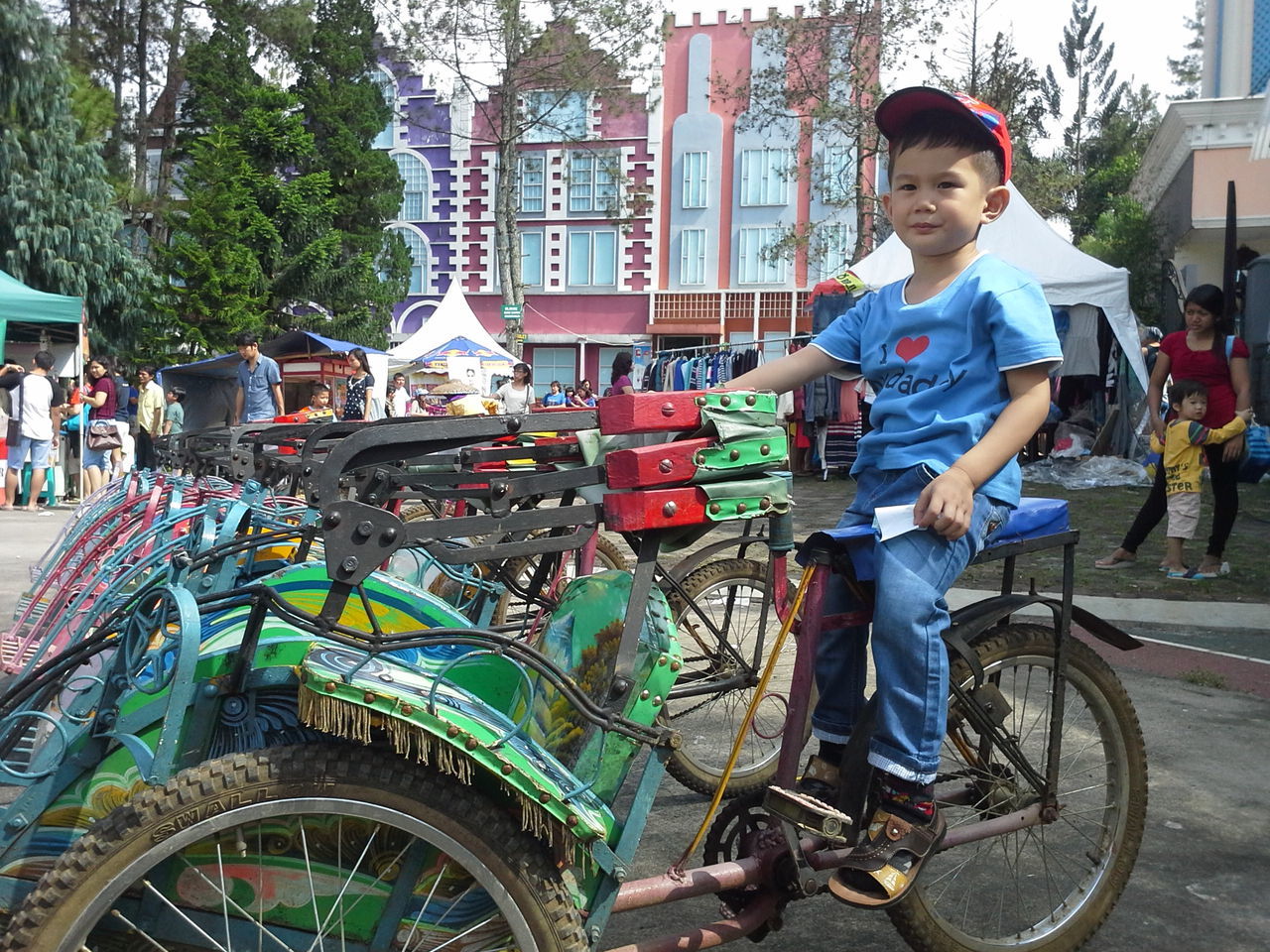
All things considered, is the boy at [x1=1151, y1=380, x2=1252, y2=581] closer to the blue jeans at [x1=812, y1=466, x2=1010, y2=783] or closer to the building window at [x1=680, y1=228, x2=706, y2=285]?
the blue jeans at [x1=812, y1=466, x2=1010, y2=783]

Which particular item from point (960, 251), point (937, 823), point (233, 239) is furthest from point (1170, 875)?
point (233, 239)

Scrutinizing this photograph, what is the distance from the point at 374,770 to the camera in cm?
180

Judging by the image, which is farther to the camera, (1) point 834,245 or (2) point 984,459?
(1) point 834,245

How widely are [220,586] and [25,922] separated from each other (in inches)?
69.1

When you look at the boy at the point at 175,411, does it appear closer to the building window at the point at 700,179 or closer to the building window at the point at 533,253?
the building window at the point at 533,253

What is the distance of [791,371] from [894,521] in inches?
20.8

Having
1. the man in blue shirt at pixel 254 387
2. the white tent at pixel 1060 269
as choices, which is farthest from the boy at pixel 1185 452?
the man in blue shirt at pixel 254 387

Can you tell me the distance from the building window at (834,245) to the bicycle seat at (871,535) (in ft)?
111

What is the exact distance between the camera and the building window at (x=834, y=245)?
3672 centimetres

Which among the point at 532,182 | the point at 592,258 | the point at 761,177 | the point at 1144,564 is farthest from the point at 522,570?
the point at 532,182

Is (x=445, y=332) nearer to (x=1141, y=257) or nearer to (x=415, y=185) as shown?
(x=1141, y=257)

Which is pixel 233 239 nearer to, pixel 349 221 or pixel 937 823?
pixel 349 221

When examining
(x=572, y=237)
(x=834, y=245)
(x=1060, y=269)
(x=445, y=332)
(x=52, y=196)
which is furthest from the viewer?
A: (x=572, y=237)

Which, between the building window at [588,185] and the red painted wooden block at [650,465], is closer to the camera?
the red painted wooden block at [650,465]
